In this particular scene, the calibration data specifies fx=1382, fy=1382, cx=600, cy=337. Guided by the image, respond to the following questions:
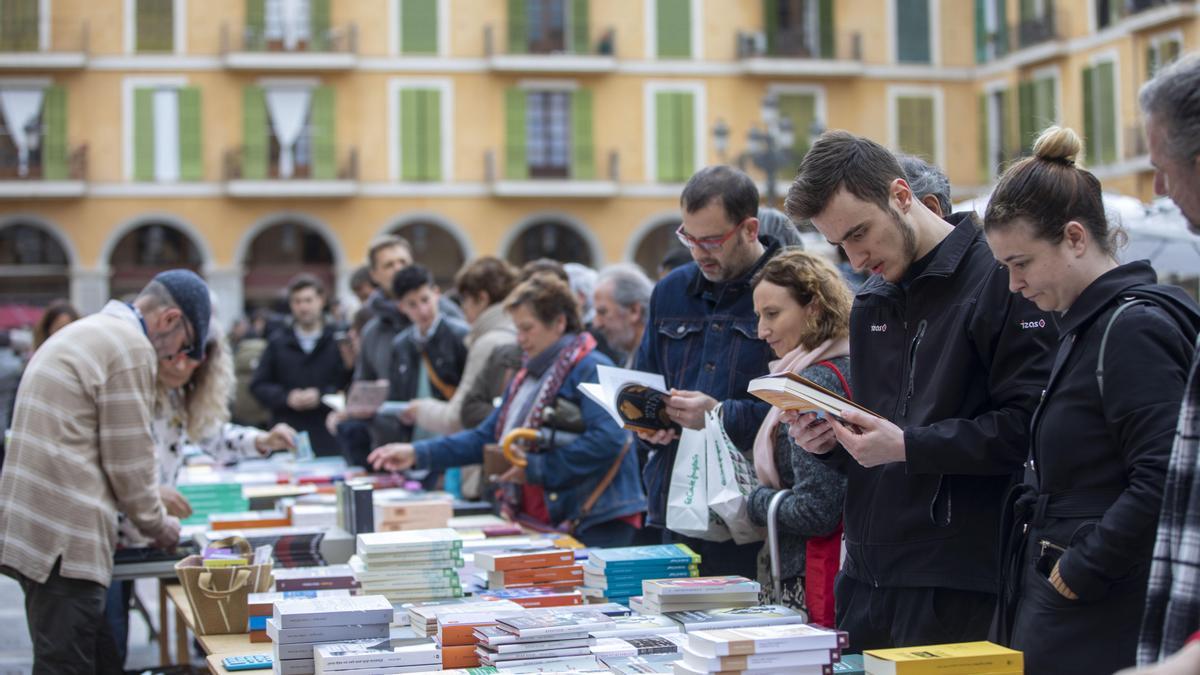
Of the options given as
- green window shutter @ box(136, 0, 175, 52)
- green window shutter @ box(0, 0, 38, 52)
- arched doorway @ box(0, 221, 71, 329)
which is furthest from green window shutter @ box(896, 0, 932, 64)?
arched doorway @ box(0, 221, 71, 329)

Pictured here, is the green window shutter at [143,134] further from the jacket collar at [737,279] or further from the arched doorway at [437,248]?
the jacket collar at [737,279]

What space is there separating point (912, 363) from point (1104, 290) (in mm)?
535

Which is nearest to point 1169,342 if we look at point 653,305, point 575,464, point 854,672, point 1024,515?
point 1024,515

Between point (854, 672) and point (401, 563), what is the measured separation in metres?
1.50

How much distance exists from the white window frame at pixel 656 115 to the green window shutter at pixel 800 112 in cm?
176

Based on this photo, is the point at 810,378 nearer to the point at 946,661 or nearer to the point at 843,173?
the point at 843,173

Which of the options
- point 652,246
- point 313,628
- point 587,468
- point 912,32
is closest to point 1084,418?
point 313,628

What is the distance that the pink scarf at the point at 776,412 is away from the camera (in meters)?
3.60

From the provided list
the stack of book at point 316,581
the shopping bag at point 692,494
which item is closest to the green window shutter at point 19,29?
the stack of book at point 316,581

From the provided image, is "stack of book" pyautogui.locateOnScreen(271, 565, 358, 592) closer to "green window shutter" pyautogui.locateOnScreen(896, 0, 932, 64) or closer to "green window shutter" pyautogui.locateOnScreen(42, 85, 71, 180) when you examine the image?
"green window shutter" pyautogui.locateOnScreen(42, 85, 71, 180)

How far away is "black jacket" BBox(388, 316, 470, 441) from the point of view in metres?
6.96

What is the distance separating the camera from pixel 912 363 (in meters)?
3.10

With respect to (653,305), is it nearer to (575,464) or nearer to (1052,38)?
(575,464)

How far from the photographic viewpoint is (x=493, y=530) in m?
4.99
